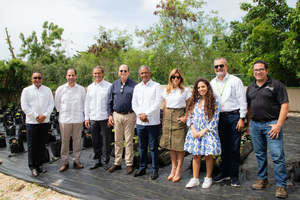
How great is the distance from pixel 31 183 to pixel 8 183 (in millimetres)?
436

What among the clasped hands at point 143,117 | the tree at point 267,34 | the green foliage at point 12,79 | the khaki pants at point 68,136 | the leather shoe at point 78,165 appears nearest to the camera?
the clasped hands at point 143,117

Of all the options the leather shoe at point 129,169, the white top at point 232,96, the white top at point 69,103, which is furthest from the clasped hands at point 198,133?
the white top at point 69,103

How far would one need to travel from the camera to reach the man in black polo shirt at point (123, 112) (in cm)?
407

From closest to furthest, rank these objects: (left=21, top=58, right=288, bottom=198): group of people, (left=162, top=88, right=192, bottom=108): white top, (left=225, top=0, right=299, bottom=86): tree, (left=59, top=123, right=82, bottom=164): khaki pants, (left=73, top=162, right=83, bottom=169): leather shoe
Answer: (left=21, top=58, right=288, bottom=198): group of people, (left=162, top=88, right=192, bottom=108): white top, (left=59, top=123, right=82, bottom=164): khaki pants, (left=73, top=162, right=83, bottom=169): leather shoe, (left=225, top=0, right=299, bottom=86): tree

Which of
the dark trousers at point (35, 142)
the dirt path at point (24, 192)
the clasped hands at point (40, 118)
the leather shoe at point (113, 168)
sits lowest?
the dirt path at point (24, 192)

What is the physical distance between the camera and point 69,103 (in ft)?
14.0

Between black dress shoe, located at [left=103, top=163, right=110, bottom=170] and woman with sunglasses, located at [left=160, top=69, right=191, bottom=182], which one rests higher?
woman with sunglasses, located at [left=160, top=69, right=191, bottom=182]

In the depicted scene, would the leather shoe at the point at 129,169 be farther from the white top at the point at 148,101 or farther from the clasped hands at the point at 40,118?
the clasped hands at the point at 40,118

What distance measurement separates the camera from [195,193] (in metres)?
3.26

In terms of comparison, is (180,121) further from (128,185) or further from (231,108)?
(128,185)

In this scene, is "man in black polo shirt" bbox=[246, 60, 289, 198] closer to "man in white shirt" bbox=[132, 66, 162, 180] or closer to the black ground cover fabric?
the black ground cover fabric

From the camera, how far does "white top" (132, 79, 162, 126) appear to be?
3.79 m

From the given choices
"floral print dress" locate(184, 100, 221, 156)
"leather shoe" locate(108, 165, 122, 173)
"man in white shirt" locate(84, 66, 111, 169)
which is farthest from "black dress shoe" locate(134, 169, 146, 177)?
"floral print dress" locate(184, 100, 221, 156)

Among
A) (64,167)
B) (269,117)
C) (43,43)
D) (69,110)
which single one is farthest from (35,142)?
(43,43)
